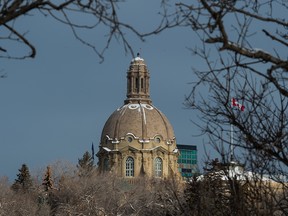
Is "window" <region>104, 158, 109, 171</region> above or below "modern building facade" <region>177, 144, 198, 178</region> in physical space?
below

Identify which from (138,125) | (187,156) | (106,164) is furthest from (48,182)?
(187,156)

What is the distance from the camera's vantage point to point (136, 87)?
11500 centimetres

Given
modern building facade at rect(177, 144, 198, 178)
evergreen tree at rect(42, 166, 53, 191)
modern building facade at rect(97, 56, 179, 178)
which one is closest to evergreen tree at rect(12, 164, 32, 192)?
evergreen tree at rect(42, 166, 53, 191)

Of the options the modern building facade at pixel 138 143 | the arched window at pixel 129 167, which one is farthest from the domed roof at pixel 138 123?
the arched window at pixel 129 167

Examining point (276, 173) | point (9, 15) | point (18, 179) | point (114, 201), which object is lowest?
point (9, 15)

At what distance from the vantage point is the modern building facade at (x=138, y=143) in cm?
10806

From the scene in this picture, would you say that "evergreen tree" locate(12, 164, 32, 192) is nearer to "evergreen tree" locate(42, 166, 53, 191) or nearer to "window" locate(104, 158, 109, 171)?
"evergreen tree" locate(42, 166, 53, 191)

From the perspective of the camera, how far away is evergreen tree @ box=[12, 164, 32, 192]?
3290 inches

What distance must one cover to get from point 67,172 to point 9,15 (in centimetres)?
8252

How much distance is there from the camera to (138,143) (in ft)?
355

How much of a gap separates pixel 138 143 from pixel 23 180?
23528 millimetres

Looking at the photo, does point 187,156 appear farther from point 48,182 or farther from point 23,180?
point 48,182

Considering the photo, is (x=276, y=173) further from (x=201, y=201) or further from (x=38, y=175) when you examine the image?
(x=38, y=175)

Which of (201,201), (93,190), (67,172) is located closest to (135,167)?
(67,172)
